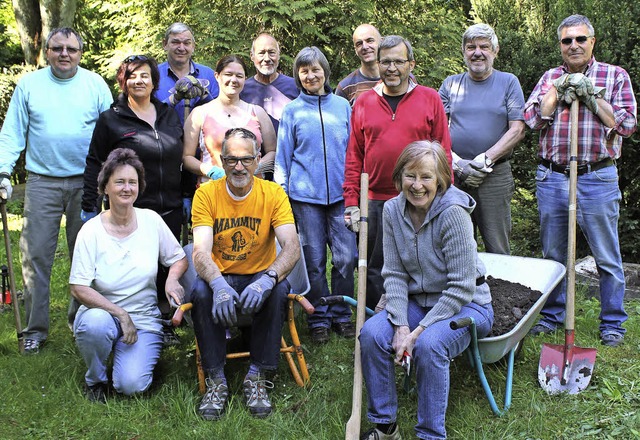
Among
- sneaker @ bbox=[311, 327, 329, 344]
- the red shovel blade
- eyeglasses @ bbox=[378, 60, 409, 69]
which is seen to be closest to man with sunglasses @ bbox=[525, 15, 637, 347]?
the red shovel blade

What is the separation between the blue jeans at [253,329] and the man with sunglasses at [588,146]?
6.06 feet

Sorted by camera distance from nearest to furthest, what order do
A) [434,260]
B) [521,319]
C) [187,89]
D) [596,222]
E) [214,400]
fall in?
[434,260] → [521,319] → [214,400] → [596,222] → [187,89]

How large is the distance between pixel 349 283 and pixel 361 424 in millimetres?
1316

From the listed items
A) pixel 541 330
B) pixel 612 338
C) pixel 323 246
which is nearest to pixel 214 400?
pixel 323 246

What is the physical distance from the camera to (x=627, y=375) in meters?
3.81

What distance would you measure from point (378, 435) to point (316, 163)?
192 cm

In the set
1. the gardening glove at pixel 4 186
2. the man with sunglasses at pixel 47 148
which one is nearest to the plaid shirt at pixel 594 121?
the man with sunglasses at pixel 47 148

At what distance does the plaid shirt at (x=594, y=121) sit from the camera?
4.03 m

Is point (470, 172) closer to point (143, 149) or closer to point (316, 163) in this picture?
point (316, 163)

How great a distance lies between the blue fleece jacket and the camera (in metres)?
4.41

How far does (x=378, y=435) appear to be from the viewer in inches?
124

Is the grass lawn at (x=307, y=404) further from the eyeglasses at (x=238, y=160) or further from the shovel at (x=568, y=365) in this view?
the eyeglasses at (x=238, y=160)

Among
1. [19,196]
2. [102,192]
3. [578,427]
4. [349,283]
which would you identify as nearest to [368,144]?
[349,283]

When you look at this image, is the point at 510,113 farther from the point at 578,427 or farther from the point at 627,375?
the point at 578,427
